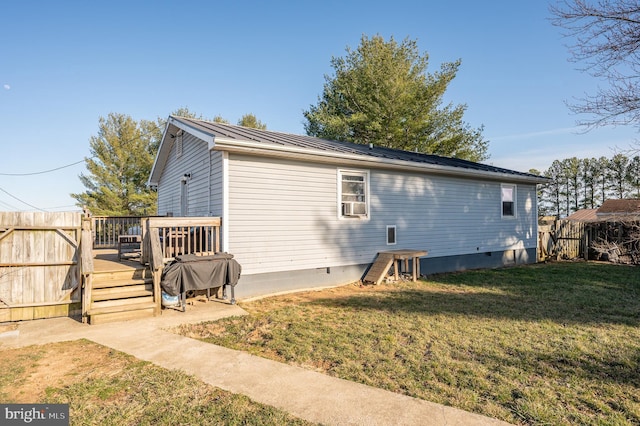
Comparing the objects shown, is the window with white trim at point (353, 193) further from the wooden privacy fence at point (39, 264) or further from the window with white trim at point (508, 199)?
the window with white trim at point (508, 199)

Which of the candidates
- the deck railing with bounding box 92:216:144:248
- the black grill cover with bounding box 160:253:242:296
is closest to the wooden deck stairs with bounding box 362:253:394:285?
the black grill cover with bounding box 160:253:242:296

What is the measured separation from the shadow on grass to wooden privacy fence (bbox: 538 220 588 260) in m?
3.73

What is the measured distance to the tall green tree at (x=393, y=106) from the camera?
70.6 feet

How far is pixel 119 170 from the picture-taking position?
1069 inches

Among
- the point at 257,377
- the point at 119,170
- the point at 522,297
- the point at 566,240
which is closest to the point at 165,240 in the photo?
the point at 257,377

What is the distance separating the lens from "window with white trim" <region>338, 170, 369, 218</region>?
8.73 meters

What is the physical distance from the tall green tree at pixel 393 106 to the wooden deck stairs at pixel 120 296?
16.9 m

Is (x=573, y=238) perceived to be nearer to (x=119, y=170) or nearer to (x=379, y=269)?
(x=379, y=269)

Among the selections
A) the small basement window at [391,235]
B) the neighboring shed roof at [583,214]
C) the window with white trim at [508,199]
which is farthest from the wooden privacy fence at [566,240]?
the neighboring shed roof at [583,214]

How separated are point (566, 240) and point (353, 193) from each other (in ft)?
35.7

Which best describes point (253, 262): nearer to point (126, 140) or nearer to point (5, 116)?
point (5, 116)

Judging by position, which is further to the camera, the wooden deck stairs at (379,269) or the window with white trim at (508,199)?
the window with white trim at (508,199)

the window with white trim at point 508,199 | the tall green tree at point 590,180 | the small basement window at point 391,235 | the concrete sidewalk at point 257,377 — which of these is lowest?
the concrete sidewalk at point 257,377

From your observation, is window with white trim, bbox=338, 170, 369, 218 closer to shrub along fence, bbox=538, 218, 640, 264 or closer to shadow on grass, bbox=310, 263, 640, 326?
shadow on grass, bbox=310, 263, 640, 326
